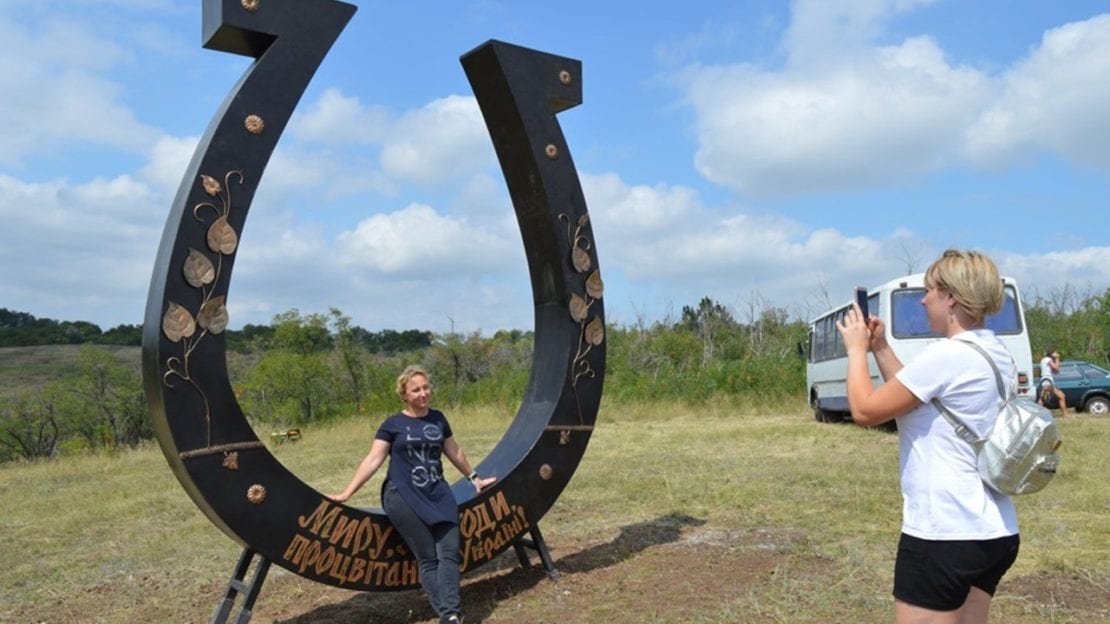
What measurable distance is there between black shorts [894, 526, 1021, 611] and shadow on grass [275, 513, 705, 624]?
10.0ft

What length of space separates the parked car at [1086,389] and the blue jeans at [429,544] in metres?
15.7

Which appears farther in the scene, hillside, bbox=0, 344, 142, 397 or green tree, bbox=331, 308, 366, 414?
hillside, bbox=0, 344, 142, 397

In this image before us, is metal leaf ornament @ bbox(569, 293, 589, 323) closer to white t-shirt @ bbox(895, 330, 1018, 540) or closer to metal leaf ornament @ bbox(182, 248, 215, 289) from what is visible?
metal leaf ornament @ bbox(182, 248, 215, 289)

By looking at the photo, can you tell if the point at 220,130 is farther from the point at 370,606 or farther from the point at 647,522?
the point at 647,522

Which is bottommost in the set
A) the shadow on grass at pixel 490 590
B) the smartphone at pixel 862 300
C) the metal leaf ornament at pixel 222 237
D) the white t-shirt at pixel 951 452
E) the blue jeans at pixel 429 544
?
the shadow on grass at pixel 490 590

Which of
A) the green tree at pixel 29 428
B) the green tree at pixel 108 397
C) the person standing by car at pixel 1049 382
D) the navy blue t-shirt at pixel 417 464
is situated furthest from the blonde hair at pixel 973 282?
the green tree at pixel 29 428

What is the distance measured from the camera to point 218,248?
4.51 m

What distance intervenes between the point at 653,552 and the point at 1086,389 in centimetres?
1473

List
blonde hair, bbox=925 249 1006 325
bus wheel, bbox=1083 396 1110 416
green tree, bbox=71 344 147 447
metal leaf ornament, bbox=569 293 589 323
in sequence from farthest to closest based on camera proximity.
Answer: green tree, bbox=71 344 147 447, bus wheel, bbox=1083 396 1110 416, metal leaf ornament, bbox=569 293 589 323, blonde hair, bbox=925 249 1006 325

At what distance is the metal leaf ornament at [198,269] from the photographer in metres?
4.39

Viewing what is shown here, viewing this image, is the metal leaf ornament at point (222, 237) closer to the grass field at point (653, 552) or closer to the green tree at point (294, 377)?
the grass field at point (653, 552)

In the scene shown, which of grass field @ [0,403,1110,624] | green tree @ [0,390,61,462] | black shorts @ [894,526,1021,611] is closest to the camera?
black shorts @ [894,526,1021,611]

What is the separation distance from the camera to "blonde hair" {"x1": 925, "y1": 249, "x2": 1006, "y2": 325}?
2.62 meters

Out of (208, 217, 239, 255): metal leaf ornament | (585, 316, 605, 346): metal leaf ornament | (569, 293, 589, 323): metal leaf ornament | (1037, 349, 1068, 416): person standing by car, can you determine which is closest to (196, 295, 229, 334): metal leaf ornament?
(208, 217, 239, 255): metal leaf ornament
